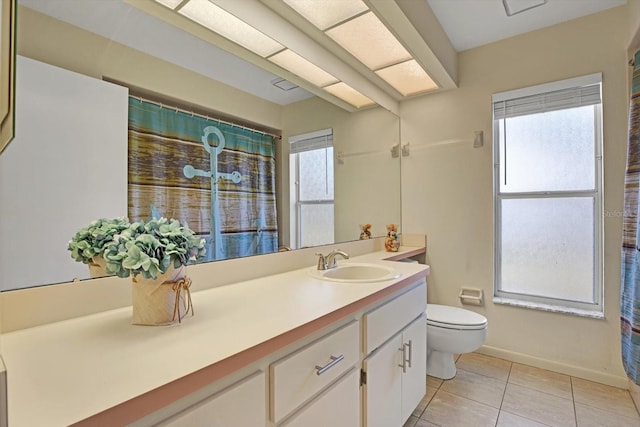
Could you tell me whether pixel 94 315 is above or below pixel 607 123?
below

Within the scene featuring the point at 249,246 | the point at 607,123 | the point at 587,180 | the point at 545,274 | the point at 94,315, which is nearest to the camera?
the point at 94,315

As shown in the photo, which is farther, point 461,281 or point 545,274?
point 461,281

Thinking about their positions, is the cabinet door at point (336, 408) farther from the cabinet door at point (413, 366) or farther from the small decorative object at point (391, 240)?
the small decorative object at point (391, 240)

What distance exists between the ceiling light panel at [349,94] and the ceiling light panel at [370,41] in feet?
0.67

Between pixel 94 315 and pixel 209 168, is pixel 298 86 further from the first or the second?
pixel 94 315

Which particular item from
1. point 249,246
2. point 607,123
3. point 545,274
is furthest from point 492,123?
point 249,246

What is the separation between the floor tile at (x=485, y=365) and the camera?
2.12m

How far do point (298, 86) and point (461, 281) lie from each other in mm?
1992

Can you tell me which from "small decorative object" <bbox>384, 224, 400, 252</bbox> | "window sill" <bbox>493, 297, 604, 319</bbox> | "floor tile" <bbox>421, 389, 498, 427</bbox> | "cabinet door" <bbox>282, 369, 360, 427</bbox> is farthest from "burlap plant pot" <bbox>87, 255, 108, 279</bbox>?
"window sill" <bbox>493, 297, 604, 319</bbox>

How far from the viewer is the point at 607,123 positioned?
1940 mm

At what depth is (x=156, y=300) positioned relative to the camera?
840 mm

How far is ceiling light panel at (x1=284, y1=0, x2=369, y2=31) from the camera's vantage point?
1.53 metres

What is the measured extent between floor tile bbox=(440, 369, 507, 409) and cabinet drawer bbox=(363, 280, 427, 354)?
71cm

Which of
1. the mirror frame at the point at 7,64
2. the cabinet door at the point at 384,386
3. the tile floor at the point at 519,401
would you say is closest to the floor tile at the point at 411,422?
the tile floor at the point at 519,401
